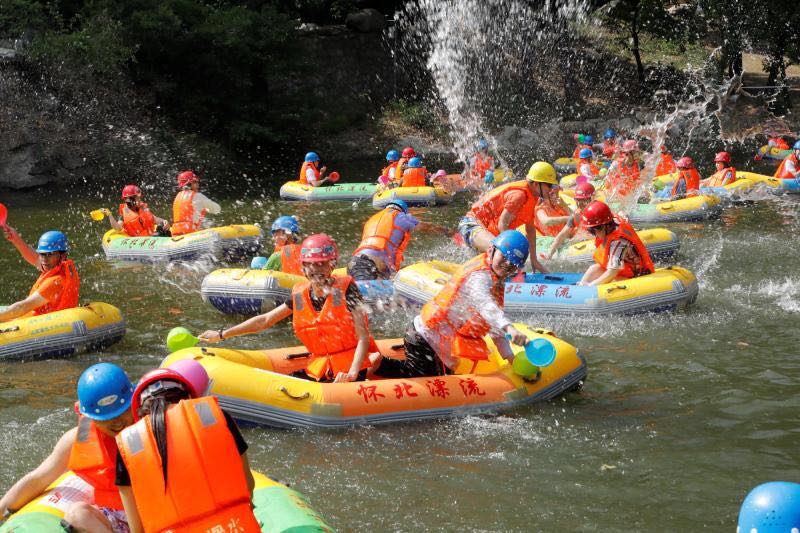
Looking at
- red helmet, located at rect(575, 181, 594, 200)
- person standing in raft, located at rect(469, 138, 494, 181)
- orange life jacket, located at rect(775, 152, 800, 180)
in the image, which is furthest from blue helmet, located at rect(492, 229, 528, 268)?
person standing in raft, located at rect(469, 138, 494, 181)

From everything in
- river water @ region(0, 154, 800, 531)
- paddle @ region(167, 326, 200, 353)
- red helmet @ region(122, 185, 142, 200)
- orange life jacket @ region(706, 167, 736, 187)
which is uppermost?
red helmet @ region(122, 185, 142, 200)

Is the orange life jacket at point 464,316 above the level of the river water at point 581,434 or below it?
above

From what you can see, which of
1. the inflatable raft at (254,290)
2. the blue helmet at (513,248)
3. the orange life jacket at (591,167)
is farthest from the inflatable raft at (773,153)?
the blue helmet at (513,248)

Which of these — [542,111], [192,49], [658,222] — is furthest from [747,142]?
[192,49]

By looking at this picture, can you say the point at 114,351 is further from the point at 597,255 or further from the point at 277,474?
the point at 597,255

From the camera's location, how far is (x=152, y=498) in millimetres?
3695

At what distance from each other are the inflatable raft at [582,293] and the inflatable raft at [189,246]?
13.2 ft

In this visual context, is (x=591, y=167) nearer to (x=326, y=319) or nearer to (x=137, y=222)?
(x=137, y=222)

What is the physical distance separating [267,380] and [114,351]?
3.18m

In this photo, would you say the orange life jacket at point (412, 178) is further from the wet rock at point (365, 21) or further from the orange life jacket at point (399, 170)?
the wet rock at point (365, 21)

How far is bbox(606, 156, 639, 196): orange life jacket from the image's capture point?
15367 millimetres

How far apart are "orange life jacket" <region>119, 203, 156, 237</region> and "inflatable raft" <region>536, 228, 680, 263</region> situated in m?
6.01

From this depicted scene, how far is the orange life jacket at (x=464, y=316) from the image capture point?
680 cm

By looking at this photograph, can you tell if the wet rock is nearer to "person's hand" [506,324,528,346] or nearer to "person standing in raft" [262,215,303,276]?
"person standing in raft" [262,215,303,276]
